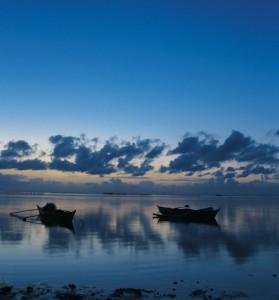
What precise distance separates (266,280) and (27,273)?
510 inches

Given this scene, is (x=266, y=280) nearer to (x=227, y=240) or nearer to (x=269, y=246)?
(x=269, y=246)

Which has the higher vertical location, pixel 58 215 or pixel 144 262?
pixel 58 215

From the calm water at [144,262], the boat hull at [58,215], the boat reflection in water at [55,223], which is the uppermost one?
the boat hull at [58,215]

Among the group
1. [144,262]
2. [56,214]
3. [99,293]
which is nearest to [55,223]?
[56,214]

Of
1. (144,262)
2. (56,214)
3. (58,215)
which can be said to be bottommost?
(144,262)

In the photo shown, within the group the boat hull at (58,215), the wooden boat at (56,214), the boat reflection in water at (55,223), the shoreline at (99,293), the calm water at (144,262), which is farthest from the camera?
the wooden boat at (56,214)

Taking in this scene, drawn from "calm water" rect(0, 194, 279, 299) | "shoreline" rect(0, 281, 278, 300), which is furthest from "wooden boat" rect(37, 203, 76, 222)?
"shoreline" rect(0, 281, 278, 300)

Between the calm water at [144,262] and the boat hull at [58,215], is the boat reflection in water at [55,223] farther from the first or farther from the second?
the calm water at [144,262]

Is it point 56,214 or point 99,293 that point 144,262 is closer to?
point 99,293

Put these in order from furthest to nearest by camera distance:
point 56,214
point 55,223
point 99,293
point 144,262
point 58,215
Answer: point 56,214
point 58,215
point 55,223
point 144,262
point 99,293

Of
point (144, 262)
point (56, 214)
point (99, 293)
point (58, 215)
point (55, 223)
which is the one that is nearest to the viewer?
point (99, 293)

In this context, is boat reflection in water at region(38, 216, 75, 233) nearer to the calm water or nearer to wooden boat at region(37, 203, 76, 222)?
wooden boat at region(37, 203, 76, 222)

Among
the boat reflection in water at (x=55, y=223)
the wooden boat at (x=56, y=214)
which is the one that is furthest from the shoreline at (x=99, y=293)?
the wooden boat at (x=56, y=214)

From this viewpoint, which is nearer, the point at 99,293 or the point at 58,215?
the point at 99,293
